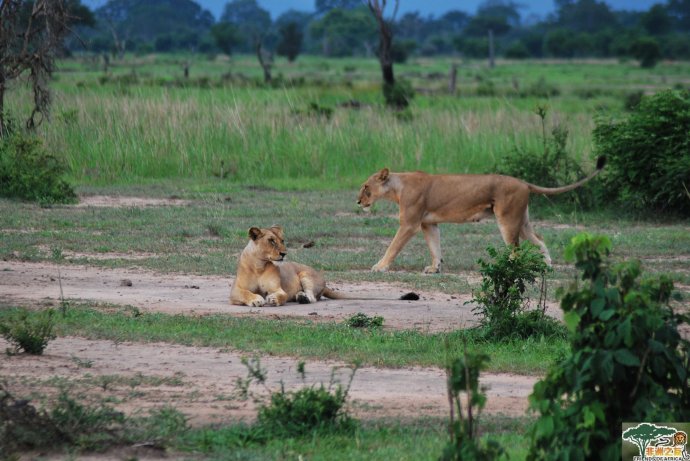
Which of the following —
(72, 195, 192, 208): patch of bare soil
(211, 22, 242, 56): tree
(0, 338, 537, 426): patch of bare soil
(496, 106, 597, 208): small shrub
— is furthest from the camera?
(211, 22, 242, 56): tree

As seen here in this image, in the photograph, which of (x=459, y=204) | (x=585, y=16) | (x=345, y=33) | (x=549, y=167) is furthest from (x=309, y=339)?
(x=585, y=16)

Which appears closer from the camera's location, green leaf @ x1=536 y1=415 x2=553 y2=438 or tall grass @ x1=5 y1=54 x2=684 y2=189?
green leaf @ x1=536 y1=415 x2=553 y2=438

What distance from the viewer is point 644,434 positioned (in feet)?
15.1

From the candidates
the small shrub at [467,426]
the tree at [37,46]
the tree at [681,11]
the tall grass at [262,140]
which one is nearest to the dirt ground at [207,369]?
the small shrub at [467,426]

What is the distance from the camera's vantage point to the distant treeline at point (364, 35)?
234ft

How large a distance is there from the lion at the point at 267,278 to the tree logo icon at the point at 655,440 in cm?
521

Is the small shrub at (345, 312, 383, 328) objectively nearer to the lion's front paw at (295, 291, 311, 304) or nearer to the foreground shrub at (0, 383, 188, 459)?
the lion's front paw at (295, 291, 311, 304)

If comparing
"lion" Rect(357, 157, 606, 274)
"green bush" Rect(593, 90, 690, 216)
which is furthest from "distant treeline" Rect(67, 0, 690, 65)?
"lion" Rect(357, 157, 606, 274)

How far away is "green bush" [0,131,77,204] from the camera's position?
16062mm

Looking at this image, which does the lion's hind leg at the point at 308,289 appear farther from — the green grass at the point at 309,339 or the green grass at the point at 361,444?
the green grass at the point at 361,444

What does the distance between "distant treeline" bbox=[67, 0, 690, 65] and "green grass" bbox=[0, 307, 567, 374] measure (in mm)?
46967

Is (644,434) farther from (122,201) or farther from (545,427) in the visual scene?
(122,201)

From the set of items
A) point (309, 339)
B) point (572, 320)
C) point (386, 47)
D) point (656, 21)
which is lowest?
point (309, 339)

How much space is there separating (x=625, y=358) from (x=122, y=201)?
42.1 feet
